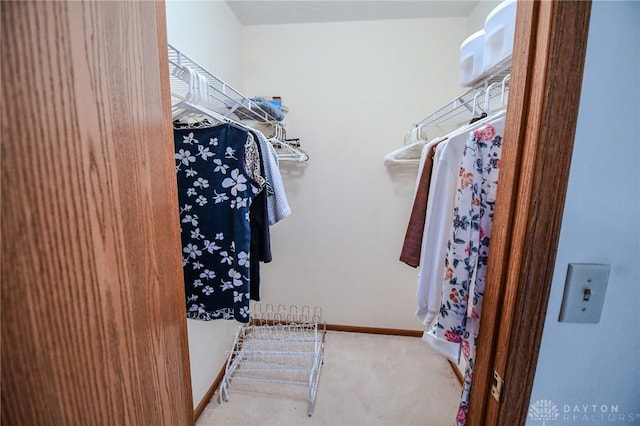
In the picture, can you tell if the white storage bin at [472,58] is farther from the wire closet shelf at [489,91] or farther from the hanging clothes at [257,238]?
the hanging clothes at [257,238]

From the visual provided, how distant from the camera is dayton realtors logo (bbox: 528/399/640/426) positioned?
496 mm

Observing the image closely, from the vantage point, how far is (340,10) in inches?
68.4

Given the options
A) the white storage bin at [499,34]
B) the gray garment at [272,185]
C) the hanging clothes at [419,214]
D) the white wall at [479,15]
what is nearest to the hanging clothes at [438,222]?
the hanging clothes at [419,214]

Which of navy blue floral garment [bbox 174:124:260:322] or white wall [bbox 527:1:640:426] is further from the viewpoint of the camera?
navy blue floral garment [bbox 174:124:260:322]

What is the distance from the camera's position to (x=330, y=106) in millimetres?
1962

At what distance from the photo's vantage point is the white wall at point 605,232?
15.8 inches

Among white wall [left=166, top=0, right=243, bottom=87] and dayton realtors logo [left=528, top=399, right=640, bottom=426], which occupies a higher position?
white wall [left=166, top=0, right=243, bottom=87]

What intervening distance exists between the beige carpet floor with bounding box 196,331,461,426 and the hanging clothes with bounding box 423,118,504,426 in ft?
3.17

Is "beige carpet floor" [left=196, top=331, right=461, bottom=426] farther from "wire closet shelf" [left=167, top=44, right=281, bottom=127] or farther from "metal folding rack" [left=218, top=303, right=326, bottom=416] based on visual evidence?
"wire closet shelf" [left=167, top=44, right=281, bottom=127]

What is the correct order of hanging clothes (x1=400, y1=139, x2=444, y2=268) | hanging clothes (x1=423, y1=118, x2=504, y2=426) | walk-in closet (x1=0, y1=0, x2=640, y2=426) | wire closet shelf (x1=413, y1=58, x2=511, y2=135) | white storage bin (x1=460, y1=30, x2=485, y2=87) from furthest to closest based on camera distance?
hanging clothes (x1=400, y1=139, x2=444, y2=268), white storage bin (x1=460, y1=30, x2=485, y2=87), wire closet shelf (x1=413, y1=58, x2=511, y2=135), hanging clothes (x1=423, y1=118, x2=504, y2=426), walk-in closet (x1=0, y1=0, x2=640, y2=426)

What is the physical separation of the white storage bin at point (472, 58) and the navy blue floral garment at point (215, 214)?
100cm

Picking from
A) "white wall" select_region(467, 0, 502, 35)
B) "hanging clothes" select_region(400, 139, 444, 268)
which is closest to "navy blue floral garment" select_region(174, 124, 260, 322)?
"hanging clothes" select_region(400, 139, 444, 268)

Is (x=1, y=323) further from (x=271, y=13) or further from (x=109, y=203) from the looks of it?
(x=271, y=13)

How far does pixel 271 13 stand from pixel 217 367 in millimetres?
2505
